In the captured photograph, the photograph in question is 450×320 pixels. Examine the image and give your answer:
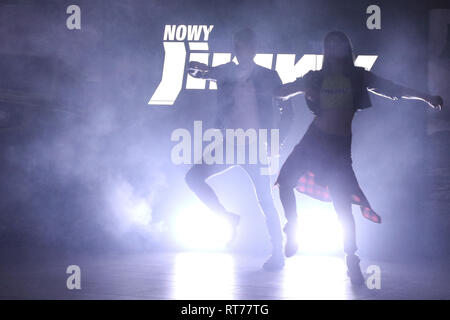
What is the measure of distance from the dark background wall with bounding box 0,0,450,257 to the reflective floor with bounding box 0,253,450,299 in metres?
1.01

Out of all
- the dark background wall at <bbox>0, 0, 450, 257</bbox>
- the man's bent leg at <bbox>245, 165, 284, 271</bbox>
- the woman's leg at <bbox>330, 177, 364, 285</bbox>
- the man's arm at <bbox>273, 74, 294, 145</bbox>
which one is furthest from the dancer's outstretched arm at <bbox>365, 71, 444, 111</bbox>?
the dark background wall at <bbox>0, 0, 450, 257</bbox>

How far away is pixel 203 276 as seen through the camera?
15.6 feet

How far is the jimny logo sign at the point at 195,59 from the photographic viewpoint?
7164mm

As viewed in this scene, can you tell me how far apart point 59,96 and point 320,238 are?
3620 mm

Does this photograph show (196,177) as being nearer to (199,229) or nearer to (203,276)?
(203,276)

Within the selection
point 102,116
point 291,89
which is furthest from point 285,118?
point 102,116

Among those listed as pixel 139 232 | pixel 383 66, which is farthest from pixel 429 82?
pixel 139 232

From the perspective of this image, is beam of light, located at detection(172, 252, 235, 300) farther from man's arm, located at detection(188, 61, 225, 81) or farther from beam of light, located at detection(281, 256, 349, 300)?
man's arm, located at detection(188, 61, 225, 81)

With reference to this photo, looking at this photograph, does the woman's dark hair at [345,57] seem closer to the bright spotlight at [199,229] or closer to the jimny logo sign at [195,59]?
the jimny logo sign at [195,59]

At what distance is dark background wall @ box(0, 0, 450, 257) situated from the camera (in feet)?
23.8

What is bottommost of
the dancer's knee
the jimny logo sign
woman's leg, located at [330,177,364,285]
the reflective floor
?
the reflective floor

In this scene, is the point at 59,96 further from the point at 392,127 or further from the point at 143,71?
the point at 392,127

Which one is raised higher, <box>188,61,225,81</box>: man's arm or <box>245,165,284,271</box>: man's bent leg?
<box>188,61,225,81</box>: man's arm

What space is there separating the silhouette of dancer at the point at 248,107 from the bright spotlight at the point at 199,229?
2008mm
